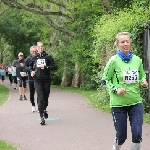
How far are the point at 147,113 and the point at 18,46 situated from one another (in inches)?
1511

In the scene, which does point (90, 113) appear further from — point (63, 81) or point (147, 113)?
point (63, 81)

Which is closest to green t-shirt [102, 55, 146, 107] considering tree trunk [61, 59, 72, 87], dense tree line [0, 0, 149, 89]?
dense tree line [0, 0, 149, 89]

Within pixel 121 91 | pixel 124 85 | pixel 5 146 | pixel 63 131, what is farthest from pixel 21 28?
pixel 121 91

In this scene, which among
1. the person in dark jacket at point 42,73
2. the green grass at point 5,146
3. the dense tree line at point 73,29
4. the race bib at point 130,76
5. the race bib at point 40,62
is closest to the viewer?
the race bib at point 130,76

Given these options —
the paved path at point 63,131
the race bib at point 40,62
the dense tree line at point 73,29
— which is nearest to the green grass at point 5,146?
the paved path at point 63,131

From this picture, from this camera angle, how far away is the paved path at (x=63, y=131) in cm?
829

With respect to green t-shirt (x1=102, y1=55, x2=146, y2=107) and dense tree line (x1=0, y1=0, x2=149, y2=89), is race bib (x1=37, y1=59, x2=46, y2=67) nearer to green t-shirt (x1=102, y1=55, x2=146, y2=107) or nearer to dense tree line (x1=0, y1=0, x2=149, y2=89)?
dense tree line (x1=0, y1=0, x2=149, y2=89)

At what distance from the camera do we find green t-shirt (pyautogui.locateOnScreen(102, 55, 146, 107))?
6.19 meters

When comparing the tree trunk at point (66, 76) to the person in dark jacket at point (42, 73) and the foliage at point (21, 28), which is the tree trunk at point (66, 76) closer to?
the foliage at point (21, 28)

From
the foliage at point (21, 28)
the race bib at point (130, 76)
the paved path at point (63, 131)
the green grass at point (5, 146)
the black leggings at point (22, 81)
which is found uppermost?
the foliage at point (21, 28)

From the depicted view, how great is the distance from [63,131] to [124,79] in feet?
13.3

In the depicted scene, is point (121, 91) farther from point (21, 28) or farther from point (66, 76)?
point (21, 28)

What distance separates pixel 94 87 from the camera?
1035 inches

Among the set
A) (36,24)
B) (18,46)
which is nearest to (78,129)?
(36,24)
